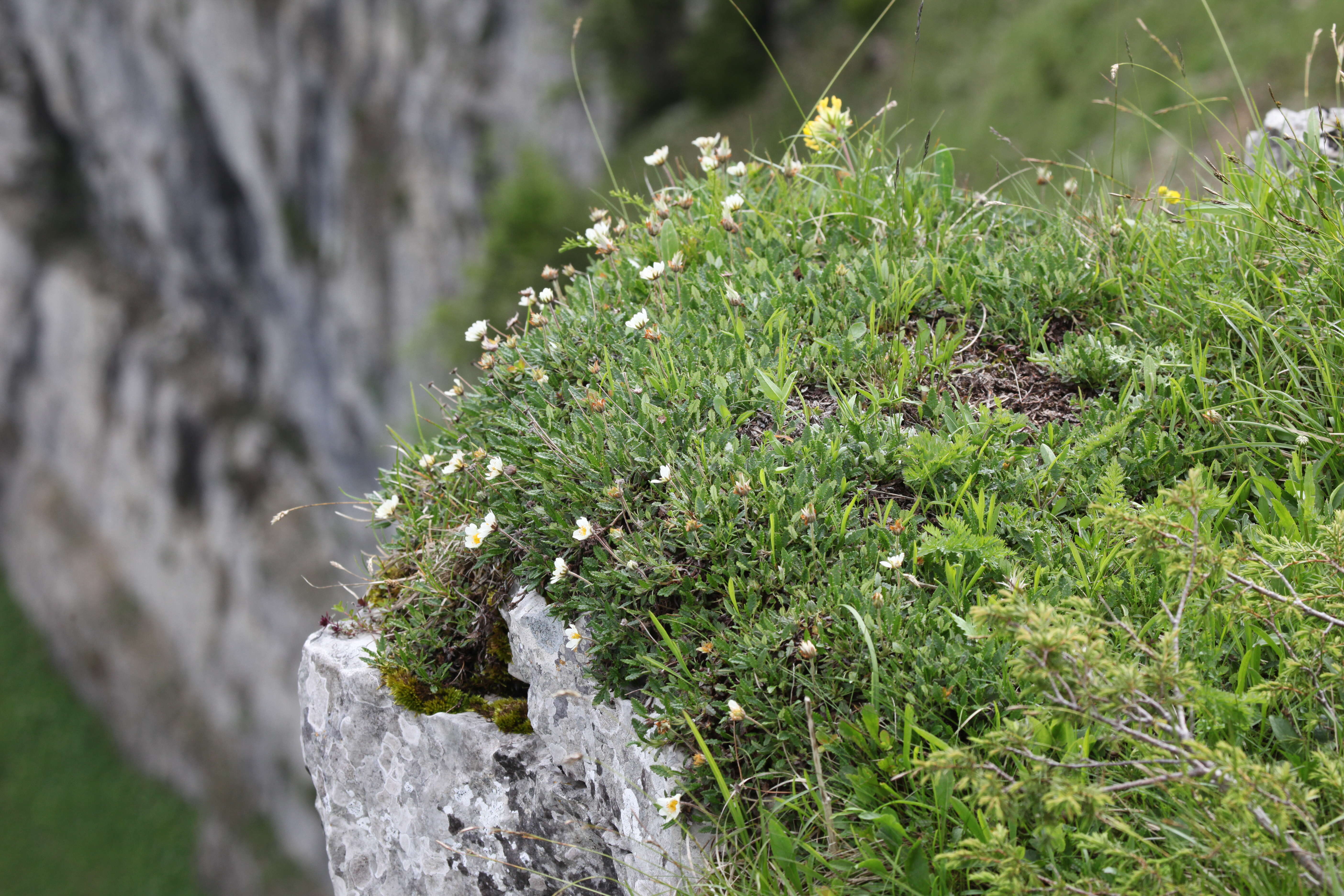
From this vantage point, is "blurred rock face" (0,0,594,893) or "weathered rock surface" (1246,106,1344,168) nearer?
"weathered rock surface" (1246,106,1344,168)

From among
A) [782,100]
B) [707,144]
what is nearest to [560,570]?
[707,144]

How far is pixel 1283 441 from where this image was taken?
259cm

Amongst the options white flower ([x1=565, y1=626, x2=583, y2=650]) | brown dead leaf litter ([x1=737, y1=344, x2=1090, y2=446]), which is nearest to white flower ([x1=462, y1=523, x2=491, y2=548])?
white flower ([x1=565, y1=626, x2=583, y2=650])

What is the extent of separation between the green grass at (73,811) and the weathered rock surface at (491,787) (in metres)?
27.8

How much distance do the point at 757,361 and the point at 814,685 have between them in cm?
116

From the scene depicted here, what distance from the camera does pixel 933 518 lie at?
258cm

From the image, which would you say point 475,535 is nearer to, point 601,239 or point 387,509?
point 387,509

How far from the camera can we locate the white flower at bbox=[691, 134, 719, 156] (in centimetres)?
366

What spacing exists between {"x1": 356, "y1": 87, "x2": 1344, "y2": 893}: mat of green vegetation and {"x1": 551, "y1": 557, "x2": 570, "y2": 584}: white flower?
8 centimetres

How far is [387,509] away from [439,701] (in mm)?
720

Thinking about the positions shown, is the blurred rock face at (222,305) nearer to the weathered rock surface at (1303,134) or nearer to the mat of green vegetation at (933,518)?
the weathered rock surface at (1303,134)

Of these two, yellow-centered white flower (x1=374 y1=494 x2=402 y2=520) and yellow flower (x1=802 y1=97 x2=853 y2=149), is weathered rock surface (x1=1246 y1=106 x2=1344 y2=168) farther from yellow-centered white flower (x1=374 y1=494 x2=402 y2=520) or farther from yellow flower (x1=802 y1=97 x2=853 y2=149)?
yellow-centered white flower (x1=374 y1=494 x2=402 y2=520)

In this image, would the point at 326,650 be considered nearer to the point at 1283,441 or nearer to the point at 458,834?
the point at 458,834

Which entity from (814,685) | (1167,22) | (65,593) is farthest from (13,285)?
(814,685)
